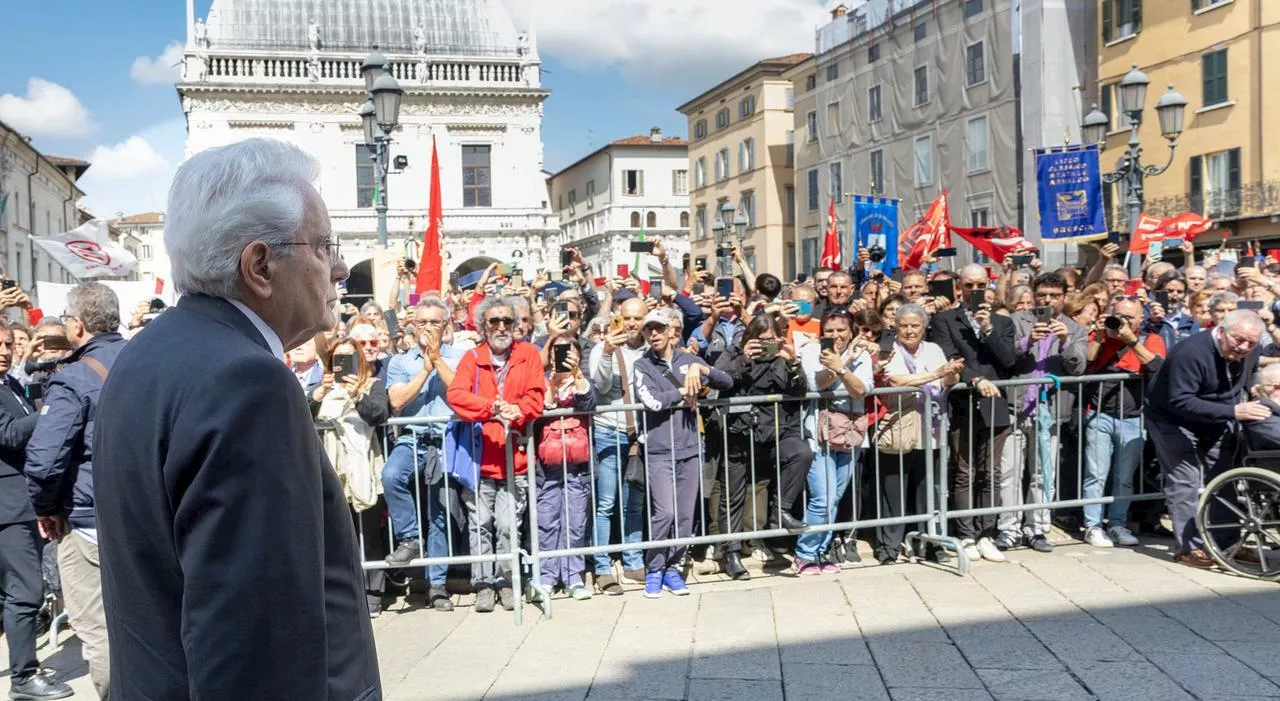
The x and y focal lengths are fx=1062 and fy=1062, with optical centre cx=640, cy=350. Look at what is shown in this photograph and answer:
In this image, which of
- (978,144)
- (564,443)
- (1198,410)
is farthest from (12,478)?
(978,144)

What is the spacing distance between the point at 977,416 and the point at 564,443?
3.19 metres

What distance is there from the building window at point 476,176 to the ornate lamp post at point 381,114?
3811 cm

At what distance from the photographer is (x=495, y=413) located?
22.0 feet

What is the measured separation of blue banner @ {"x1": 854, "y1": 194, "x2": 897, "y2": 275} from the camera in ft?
51.1

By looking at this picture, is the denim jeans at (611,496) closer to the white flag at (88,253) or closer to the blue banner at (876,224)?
the white flag at (88,253)

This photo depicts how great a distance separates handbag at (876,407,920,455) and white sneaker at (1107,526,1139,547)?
1797 millimetres

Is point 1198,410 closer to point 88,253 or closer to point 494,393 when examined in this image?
point 494,393

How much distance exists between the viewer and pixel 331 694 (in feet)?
5.80

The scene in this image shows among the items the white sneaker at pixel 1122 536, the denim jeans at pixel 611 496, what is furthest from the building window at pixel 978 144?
the denim jeans at pixel 611 496

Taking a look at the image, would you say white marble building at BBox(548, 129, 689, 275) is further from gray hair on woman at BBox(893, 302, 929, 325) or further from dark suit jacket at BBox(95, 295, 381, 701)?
dark suit jacket at BBox(95, 295, 381, 701)

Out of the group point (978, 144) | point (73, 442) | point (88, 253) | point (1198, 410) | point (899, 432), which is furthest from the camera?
point (978, 144)

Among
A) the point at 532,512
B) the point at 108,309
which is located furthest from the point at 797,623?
the point at 108,309

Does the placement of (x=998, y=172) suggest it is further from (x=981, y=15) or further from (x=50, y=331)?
(x=50, y=331)

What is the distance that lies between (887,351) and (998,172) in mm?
29166
